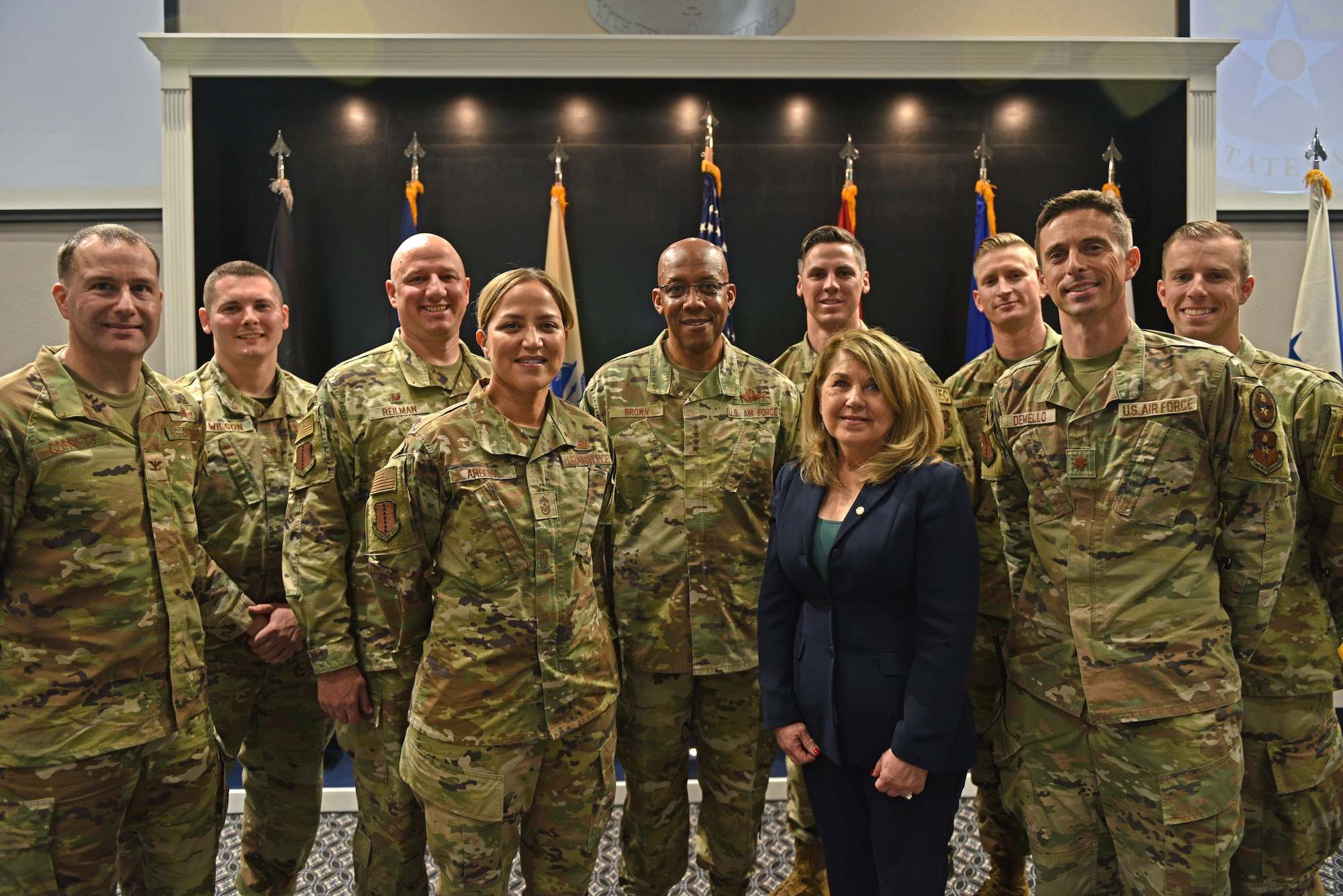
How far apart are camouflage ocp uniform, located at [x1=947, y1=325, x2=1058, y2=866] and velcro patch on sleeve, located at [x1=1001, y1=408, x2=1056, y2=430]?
0.34 m

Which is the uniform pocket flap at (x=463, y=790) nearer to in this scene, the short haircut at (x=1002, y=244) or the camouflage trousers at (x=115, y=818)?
the camouflage trousers at (x=115, y=818)

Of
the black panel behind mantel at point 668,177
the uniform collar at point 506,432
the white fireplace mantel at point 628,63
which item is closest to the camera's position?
the uniform collar at point 506,432

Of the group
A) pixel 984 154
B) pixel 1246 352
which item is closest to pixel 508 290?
pixel 1246 352

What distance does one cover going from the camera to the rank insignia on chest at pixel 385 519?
1.85 m

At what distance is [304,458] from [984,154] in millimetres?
3869

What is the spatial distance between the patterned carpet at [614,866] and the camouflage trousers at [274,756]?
311 mm

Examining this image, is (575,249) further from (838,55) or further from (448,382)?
(448,382)

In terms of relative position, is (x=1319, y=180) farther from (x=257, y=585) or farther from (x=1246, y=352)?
(x=257, y=585)

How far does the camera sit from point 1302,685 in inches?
82.4

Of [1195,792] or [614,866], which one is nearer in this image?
[1195,792]

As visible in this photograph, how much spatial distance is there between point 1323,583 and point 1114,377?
101 centimetres

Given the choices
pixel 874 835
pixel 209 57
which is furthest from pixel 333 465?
pixel 209 57

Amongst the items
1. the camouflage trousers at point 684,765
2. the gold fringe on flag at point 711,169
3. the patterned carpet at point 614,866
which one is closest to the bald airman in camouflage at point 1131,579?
the camouflage trousers at point 684,765

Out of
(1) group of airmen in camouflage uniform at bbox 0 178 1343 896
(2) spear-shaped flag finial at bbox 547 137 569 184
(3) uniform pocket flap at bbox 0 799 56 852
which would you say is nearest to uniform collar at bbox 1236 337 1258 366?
(1) group of airmen in camouflage uniform at bbox 0 178 1343 896
